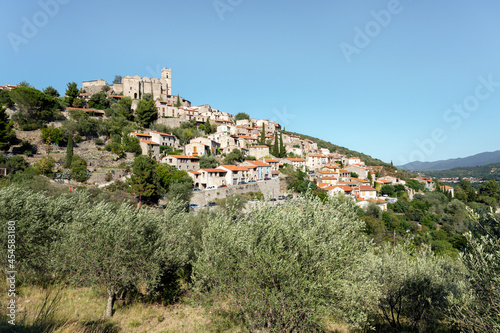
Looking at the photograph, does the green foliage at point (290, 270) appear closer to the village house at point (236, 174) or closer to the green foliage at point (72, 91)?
the village house at point (236, 174)

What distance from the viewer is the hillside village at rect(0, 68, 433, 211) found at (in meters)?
44.2

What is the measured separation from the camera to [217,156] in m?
58.6

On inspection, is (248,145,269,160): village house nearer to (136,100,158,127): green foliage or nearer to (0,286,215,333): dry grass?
(136,100,158,127): green foliage

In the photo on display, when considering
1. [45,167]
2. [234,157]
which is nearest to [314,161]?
[234,157]

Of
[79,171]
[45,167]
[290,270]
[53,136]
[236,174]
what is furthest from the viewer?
[236,174]

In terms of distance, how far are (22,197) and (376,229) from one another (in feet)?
141

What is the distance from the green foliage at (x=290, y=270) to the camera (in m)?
7.16

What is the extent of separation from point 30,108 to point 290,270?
59.0 m

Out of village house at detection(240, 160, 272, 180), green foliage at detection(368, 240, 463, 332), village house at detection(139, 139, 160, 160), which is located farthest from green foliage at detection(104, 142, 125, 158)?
green foliage at detection(368, 240, 463, 332)

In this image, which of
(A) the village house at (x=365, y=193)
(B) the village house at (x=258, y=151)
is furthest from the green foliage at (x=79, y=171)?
(A) the village house at (x=365, y=193)

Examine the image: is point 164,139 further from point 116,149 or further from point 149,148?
point 116,149

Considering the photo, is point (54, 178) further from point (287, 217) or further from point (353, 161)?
point (353, 161)

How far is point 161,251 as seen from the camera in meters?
12.2

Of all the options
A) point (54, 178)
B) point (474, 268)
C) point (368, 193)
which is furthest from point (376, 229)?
point (54, 178)
